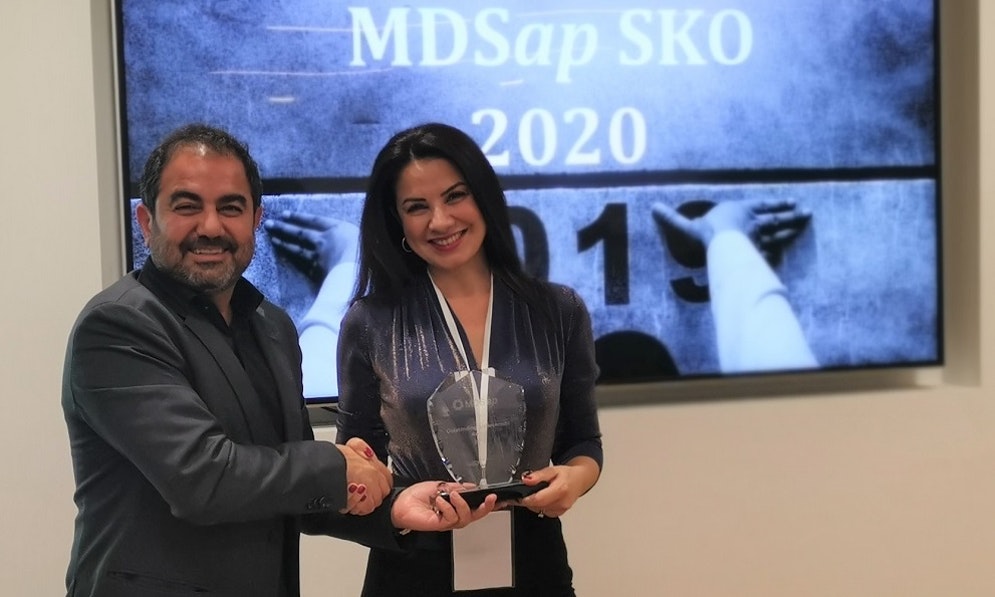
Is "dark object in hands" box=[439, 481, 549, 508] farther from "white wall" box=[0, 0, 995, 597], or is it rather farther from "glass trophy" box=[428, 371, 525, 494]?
"white wall" box=[0, 0, 995, 597]

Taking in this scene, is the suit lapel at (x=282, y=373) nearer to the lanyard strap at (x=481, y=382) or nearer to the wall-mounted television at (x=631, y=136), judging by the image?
the lanyard strap at (x=481, y=382)

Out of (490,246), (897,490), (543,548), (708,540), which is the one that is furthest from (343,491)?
(897,490)

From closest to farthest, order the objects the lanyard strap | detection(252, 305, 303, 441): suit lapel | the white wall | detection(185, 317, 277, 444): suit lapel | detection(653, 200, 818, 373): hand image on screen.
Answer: detection(185, 317, 277, 444): suit lapel < detection(252, 305, 303, 441): suit lapel < the lanyard strap < the white wall < detection(653, 200, 818, 373): hand image on screen

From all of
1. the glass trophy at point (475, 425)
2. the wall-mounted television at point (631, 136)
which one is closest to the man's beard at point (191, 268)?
the glass trophy at point (475, 425)

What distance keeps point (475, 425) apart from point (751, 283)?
153cm

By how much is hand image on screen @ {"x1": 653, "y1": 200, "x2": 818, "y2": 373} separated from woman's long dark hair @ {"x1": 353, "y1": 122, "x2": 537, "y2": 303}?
1167 mm

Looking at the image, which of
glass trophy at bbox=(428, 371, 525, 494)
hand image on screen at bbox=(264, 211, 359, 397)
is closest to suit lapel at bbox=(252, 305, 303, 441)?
glass trophy at bbox=(428, 371, 525, 494)

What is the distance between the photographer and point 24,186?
2.71 metres

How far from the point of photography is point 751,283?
3.14 metres

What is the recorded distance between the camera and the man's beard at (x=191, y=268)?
5.39 ft

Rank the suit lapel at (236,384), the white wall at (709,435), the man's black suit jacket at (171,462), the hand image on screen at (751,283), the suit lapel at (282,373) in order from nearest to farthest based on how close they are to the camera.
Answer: the man's black suit jacket at (171,462) → the suit lapel at (236,384) → the suit lapel at (282,373) → the white wall at (709,435) → the hand image on screen at (751,283)

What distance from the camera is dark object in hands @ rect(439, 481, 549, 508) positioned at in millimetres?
1776

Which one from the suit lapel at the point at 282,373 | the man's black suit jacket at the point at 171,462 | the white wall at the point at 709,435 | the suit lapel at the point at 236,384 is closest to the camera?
the man's black suit jacket at the point at 171,462

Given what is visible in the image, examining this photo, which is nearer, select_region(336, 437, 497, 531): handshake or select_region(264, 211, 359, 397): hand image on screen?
select_region(336, 437, 497, 531): handshake
